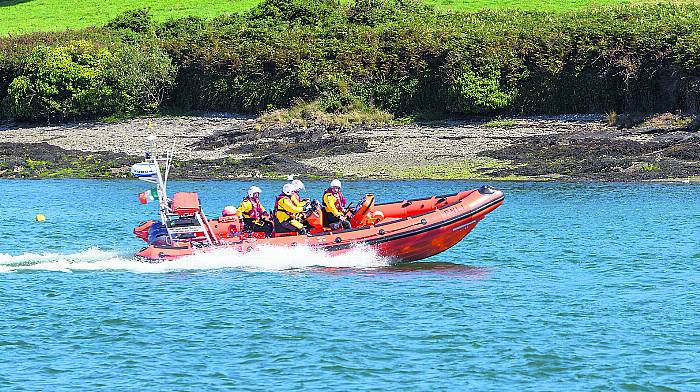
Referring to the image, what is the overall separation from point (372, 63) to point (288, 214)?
73.2 feet

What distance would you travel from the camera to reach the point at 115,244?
25.7 m

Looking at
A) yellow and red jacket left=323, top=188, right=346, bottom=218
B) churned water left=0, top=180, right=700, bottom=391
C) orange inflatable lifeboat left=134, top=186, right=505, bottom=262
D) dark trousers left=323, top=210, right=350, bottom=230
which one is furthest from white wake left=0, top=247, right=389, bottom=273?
yellow and red jacket left=323, top=188, right=346, bottom=218

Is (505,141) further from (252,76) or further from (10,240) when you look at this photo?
(10,240)

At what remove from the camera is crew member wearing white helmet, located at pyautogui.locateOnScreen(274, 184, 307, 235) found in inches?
835

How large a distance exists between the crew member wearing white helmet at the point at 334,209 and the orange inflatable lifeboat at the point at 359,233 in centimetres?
14

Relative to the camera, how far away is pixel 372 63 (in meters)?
43.0

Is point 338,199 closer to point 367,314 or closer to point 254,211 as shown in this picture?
point 254,211

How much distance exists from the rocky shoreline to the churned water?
7.21 meters

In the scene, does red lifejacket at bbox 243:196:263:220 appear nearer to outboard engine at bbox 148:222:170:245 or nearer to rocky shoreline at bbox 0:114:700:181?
outboard engine at bbox 148:222:170:245

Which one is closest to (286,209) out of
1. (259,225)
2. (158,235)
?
(259,225)

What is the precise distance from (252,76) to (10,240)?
18479mm

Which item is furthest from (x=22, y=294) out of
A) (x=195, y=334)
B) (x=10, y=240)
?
(x=10, y=240)

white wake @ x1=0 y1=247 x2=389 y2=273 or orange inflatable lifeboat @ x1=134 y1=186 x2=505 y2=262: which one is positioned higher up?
orange inflatable lifeboat @ x1=134 y1=186 x2=505 y2=262

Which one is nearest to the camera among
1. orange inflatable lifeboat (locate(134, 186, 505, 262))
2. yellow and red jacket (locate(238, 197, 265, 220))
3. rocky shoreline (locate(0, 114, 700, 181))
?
orange inflatable lifeboat (locate(134, 186, 505, 262))
